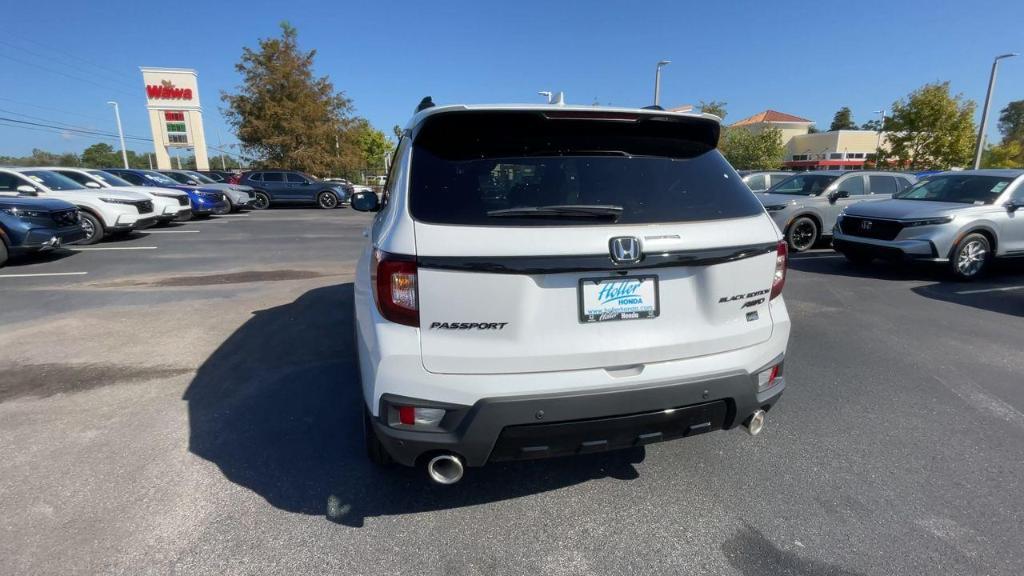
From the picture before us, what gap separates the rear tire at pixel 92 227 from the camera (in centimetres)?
1074

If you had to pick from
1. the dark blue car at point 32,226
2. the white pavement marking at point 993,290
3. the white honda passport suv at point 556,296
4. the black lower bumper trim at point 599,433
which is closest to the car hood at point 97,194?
the dark blue car at point 32,226

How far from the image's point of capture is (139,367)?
4.23 m

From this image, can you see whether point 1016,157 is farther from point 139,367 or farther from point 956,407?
point 139,367

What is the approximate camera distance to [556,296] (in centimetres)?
201

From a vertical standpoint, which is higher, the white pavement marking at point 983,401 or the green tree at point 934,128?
the green tree at point 934,128

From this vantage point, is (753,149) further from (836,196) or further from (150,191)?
(150,191)

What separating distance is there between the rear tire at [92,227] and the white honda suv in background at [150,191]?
1.60 m

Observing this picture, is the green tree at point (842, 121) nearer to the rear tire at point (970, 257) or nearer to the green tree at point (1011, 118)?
the green tree at point (1011, 118)

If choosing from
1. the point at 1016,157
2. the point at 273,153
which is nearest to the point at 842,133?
the point at 1016,157

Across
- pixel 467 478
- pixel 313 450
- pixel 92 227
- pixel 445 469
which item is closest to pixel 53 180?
pixel 92 227

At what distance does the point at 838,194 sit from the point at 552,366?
34.9ft

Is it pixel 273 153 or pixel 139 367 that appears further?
pixel 273 153

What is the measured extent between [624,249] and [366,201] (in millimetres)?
2612

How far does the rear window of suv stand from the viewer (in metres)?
2.09
